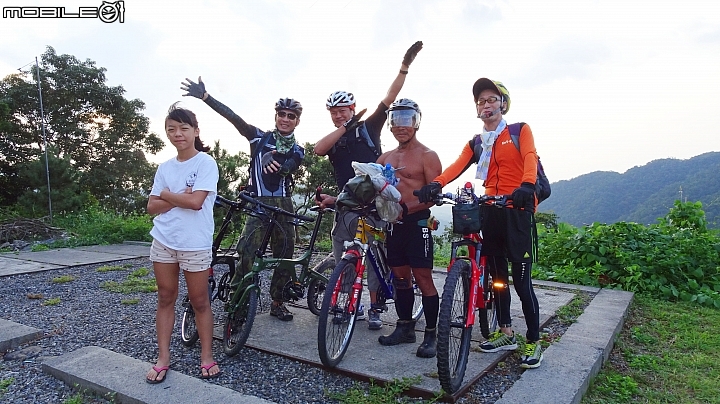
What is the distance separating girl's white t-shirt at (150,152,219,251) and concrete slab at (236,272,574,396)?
1082 mm

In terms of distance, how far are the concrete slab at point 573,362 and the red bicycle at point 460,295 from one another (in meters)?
0.33

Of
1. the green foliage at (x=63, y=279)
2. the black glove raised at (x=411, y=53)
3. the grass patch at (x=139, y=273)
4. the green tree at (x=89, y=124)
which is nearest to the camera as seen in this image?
the black glove raised at (x=411, y=53)

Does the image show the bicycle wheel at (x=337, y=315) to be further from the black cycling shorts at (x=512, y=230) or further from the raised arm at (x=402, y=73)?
the raised arm at (x=402, y=73)

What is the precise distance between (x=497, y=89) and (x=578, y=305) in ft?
9.36

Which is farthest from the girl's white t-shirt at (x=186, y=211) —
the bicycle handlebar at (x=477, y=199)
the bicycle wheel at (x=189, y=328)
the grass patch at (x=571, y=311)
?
the grass patch at (x=571, y=311)

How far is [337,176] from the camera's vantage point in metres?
4.10

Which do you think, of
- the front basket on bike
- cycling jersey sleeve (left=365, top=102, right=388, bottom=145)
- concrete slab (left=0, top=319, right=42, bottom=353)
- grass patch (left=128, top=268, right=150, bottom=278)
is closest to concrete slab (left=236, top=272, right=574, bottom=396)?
the front basket on bike

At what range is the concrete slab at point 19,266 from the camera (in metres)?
6.57

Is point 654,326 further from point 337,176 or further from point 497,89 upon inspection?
point 337,176

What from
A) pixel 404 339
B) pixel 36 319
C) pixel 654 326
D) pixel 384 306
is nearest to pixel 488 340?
pixel 404 339

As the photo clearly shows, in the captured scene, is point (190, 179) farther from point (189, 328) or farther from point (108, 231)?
point (108, 231)

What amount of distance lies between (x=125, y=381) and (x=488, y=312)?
2.67 metres

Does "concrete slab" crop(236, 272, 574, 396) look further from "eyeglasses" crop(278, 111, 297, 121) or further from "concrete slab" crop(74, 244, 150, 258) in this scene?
"concrete slab" crop(74, 244, 150, 258)

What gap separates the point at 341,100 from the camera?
12.9ft
